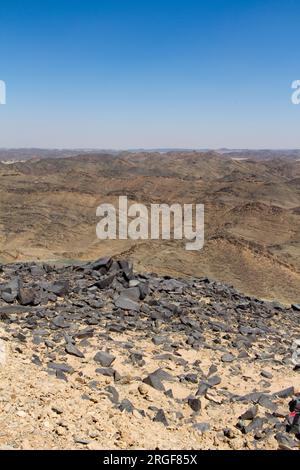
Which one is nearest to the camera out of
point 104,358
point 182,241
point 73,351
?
point 104,358

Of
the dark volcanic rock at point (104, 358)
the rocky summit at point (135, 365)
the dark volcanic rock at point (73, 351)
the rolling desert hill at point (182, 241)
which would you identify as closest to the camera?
the rocky summit at point (135, 365)

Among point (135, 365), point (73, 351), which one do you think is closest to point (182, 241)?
point (135, 365)

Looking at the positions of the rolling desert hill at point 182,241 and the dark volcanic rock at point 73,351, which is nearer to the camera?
the dark volcanic rock at point 73,351

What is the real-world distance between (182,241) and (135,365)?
25168 mm

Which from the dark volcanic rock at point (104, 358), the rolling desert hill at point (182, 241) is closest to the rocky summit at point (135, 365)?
the dark volcanic rock at point (104, 358)

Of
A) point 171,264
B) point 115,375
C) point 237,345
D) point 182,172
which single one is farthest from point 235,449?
point 182,172

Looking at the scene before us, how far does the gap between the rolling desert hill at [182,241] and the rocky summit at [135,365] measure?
13.8 metres

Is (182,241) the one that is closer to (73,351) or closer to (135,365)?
(135,365)

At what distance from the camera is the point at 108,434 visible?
16.8ft

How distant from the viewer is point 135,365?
7371 millimetres

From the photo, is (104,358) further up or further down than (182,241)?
further up

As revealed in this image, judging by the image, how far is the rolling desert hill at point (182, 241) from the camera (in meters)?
26.5

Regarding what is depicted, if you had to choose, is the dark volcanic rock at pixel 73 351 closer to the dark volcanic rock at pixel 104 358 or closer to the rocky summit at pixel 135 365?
→ the rocky summit at pixel 135 365

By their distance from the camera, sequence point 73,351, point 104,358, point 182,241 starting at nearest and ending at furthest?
point 104,358
point 73,351
point 182,241
